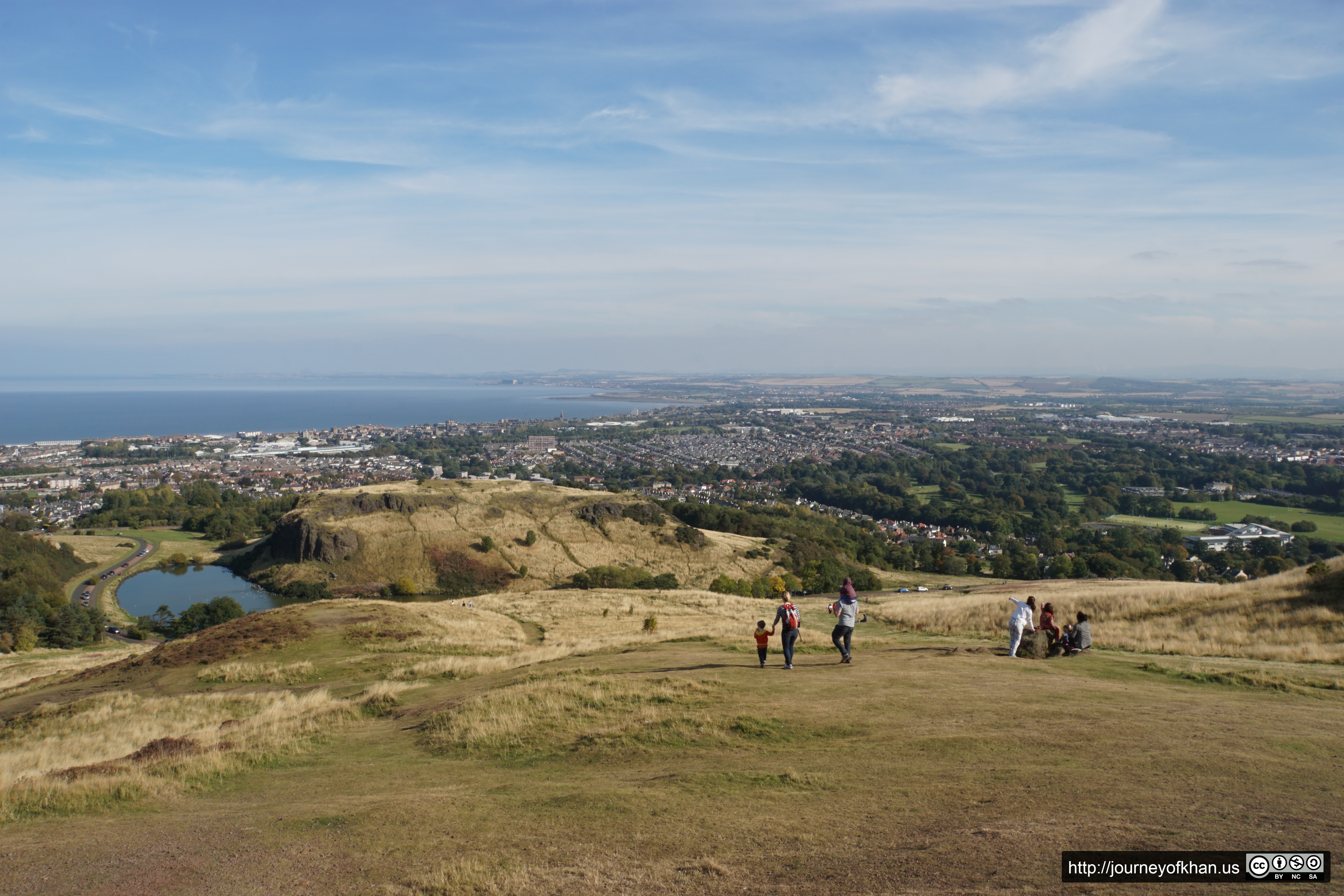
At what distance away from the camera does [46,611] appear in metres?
57.3

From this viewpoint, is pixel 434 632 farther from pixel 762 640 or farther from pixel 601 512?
pixel 601 512

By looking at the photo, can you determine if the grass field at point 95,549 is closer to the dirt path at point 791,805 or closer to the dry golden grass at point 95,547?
the dry golden grass at point 95,547

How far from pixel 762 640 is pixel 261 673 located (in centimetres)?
1856

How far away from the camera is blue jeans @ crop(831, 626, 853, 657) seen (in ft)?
56.2

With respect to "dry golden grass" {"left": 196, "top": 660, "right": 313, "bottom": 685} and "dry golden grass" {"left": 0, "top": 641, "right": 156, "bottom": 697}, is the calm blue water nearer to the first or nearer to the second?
"dry golden grass" {"left": 0, "top": 641, "right": 156, "bottom": 697}

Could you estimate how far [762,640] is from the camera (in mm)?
17344

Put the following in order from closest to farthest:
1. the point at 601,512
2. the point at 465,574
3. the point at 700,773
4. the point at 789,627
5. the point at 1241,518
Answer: the point at 700,773
the point at 789,627
the point at 465,574
the point at 601,512
the point at 1241,518

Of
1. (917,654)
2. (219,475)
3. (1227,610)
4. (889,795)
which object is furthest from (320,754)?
(219,475)

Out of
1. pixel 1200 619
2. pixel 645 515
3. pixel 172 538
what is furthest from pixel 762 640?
pixel 172 538

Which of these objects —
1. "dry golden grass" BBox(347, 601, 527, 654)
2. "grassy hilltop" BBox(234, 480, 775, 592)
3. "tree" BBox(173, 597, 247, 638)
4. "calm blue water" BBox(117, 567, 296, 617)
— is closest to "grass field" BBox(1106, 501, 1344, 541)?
A: "grassy hilltop" BBox(234, 480, 775, 592)

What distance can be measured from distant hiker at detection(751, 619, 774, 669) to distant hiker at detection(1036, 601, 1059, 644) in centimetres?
694

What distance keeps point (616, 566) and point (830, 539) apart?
32.3m

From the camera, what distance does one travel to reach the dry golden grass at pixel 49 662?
1228 inches

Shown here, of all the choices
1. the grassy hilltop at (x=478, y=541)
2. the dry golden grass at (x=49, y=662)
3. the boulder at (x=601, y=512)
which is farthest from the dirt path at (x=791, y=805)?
the boulder at (x=601, y=512)
